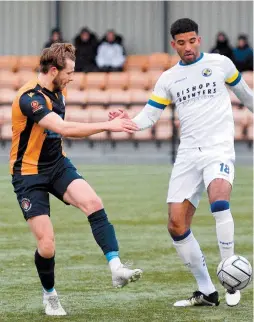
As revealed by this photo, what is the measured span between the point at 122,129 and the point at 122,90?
50.6ft

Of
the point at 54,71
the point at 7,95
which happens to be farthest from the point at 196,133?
the point at 7,95

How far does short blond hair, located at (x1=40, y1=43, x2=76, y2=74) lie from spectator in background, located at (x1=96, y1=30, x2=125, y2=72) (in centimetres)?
1526

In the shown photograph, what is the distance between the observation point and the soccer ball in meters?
7.79

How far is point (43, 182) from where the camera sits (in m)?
7.83

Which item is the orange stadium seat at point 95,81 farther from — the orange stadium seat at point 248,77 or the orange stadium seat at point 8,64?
the orange stadium seat at point 248,77

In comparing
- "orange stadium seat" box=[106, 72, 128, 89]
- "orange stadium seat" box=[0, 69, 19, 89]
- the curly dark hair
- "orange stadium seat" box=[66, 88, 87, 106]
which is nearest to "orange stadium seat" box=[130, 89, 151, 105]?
"orange stadium seat" box=[106, 72, 128, 89]

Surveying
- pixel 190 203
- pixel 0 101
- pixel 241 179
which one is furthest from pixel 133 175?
pixel 190 203

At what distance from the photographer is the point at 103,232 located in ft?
25.2

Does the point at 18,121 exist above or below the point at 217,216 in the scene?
above

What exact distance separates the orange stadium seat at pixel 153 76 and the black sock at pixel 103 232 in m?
15.2

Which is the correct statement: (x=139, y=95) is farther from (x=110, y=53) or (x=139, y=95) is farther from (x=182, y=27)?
(x=182, y=27)

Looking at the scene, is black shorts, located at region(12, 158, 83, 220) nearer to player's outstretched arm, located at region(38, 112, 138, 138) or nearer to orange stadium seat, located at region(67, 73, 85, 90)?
player's outstretched arm, located at region(38, 112, 138, 138)

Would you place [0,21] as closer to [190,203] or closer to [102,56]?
[102,56]

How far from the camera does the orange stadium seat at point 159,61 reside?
919 inches
